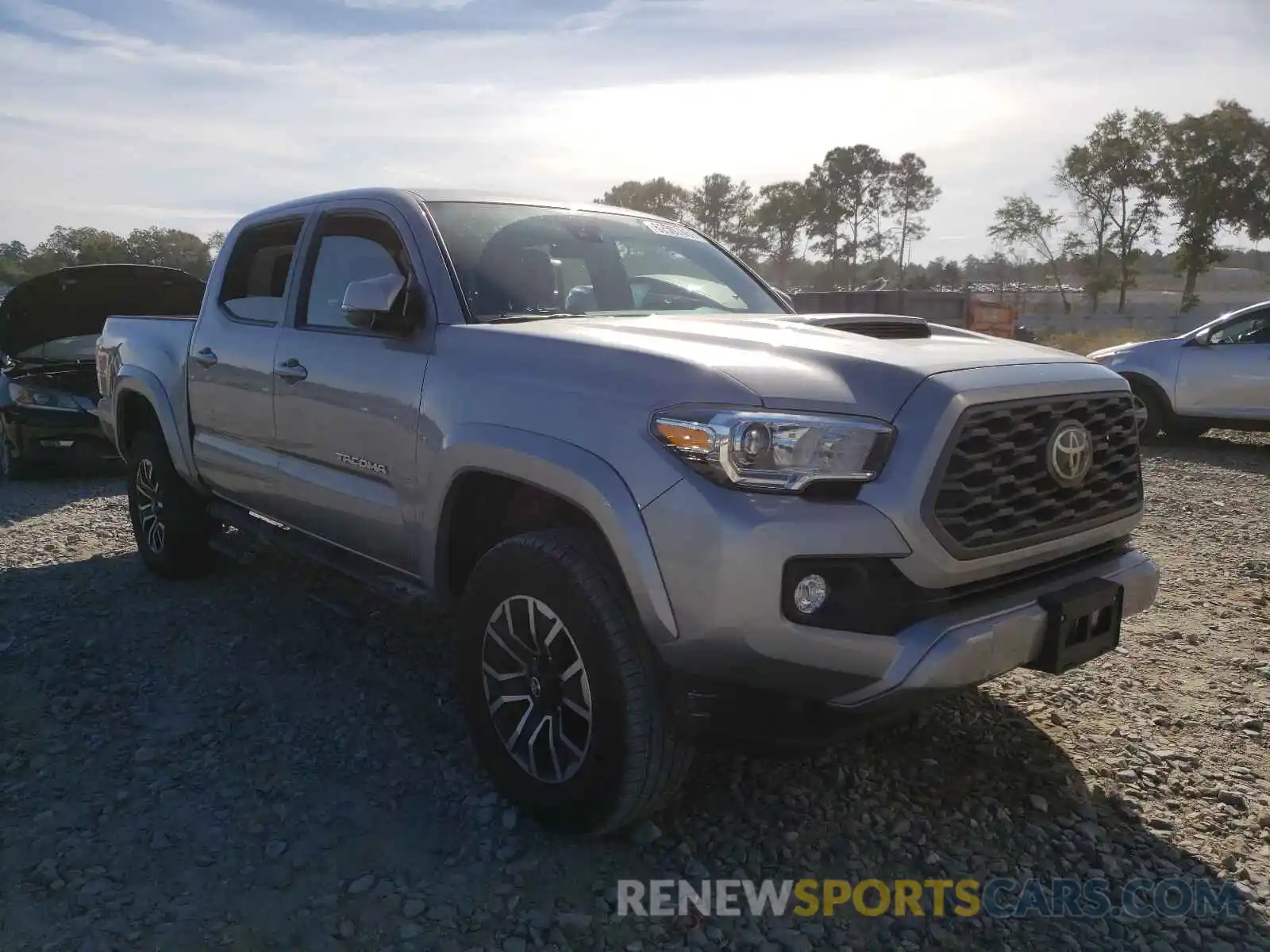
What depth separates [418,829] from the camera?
303cm

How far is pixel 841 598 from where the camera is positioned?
2.41m

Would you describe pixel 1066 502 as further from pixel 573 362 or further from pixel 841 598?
pixel 573 362

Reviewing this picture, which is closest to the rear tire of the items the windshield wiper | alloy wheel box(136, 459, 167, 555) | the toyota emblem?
alloy wheel box(136, 459, 167, 555)

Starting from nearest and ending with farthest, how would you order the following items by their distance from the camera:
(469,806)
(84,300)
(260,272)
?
(469,806), (260,272), (84,300)

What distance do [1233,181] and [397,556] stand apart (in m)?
48.6

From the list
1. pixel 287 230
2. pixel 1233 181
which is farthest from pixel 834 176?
pixel 287 230

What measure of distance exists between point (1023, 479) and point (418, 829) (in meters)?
2.06

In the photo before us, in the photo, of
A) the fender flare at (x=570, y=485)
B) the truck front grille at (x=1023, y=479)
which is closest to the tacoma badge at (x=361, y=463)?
the fender flare at (x=570, y=485)

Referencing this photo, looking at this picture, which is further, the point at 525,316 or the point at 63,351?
the point at 63,351

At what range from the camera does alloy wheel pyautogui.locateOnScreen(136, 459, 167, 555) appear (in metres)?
5.53

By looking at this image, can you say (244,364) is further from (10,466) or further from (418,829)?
(10,466)

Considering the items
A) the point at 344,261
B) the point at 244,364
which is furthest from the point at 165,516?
the point at 344,261

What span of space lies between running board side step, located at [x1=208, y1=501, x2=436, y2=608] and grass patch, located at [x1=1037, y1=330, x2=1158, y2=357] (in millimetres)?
29937

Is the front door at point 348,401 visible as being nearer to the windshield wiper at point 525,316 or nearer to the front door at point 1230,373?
the windshield wiper at point 525,316
